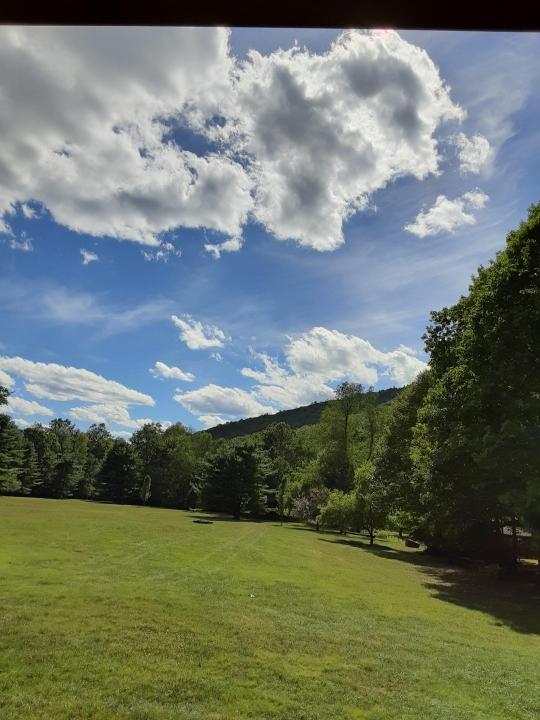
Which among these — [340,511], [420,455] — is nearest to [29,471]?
[340,511]

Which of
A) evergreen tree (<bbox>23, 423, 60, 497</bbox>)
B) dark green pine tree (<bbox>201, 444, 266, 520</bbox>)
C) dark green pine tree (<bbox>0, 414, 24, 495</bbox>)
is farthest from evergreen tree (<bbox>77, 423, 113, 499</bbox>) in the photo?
→ dark green pine tree (<bbox>201, 444, 266, 520</bbox>)

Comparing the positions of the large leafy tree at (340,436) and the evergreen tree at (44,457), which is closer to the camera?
the large leafy tree at (340,436)

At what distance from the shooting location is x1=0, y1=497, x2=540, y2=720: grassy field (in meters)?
7.83

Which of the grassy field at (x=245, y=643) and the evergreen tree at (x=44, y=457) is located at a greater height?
the evergreen tree at (x=44, y=457)

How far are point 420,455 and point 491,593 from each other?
7.87 m

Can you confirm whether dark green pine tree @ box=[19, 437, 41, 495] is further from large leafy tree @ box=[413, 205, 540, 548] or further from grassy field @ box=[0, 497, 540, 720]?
large leafy tree @ box=[413, 205, 540, 548]

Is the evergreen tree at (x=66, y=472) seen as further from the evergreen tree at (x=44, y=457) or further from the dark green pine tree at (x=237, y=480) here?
the dark green pine tree at (x=237, y=480)

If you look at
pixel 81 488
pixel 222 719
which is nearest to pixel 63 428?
pixel 81 488

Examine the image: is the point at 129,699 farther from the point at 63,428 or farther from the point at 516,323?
the point at 63,428

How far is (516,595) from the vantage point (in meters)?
21.8

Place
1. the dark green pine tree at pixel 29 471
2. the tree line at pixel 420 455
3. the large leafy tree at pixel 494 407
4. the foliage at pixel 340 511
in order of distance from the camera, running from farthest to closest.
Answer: the dark green pine tree at pixel 29 471 < the foliage at pixel 340 511 < the tree line at pixel 420 455 < the large leafy tree at pixel 494 407

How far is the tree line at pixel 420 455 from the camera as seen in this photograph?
19.8 meters

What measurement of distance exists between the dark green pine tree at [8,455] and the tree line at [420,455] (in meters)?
0.20

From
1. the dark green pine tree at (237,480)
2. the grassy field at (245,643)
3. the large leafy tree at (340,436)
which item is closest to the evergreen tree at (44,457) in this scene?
the dark green pine tree at (237,480)
